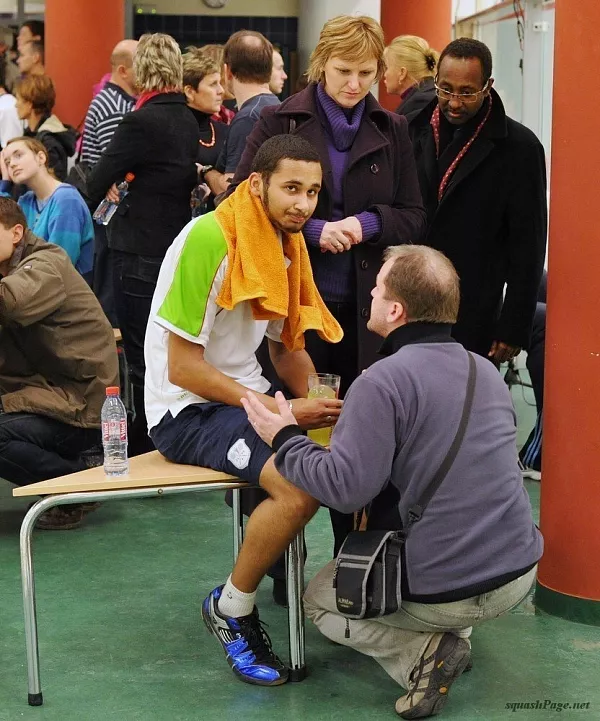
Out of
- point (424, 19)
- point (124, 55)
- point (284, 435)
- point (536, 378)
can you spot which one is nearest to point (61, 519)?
point (284, 435)

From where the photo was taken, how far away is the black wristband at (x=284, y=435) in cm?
309

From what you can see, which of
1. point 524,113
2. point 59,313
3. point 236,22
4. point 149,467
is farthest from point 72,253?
point 236,22

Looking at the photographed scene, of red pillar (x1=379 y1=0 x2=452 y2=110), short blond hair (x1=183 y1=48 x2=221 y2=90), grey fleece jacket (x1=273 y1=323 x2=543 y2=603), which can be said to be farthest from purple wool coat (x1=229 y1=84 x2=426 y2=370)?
red pillar (x1=379 y1=0 x2=452 y2=110)

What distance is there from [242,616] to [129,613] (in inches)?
26.2

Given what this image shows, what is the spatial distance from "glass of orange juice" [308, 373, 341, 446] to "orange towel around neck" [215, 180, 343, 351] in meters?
0.16

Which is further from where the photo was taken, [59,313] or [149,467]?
[59,313]

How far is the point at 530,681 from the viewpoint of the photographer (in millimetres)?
3316

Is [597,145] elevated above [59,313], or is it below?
above

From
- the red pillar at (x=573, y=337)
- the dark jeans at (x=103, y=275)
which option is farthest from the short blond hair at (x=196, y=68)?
the red pillar at (x=573, y=337)

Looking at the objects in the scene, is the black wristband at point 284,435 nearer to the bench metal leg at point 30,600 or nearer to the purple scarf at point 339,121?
the bench metal leg at point 30,600

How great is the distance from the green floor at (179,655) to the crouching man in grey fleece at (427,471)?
210 millimetres

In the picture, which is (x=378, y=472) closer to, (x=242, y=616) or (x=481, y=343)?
(x=242, y=616)

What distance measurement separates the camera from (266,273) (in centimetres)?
337

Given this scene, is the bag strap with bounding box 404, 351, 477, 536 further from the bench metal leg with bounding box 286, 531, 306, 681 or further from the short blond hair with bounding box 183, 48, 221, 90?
the short blond hair with bounding box 183, 48, 221, 90
